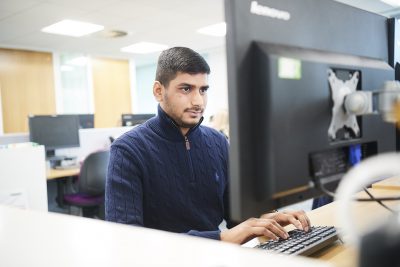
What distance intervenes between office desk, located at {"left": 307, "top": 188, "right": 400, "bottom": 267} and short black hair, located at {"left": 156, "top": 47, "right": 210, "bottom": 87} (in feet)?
1.91

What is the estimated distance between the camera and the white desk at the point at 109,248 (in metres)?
0.46

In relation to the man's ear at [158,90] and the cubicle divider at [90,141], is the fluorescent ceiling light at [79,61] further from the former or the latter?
the man's ear at [158,90]

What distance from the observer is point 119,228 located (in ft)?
1.97

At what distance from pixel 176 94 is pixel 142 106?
26.6ft

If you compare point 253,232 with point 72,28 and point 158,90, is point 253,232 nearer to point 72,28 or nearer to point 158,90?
point 158,90

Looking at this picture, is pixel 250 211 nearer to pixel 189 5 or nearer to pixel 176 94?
pixel 176 94

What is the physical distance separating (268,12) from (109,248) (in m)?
0.41

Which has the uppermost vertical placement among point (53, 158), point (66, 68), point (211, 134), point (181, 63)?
point (66, 68)

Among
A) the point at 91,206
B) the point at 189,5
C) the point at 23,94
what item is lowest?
the point at 91,206

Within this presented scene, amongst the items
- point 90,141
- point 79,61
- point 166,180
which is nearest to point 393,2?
point 90,141

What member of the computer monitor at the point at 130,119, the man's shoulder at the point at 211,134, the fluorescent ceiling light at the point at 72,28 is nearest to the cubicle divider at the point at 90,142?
the computer monitor at the point at 130,119

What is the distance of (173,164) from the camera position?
1.22 m

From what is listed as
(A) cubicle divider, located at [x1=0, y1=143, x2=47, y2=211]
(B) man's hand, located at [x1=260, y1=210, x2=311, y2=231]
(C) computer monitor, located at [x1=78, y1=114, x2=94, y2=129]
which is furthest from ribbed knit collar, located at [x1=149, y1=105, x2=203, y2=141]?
(C) computer monitor, located at [x1=78, y1=114, x2=94, y2=129]

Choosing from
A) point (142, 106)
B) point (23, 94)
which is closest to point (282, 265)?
point (23, 94)
